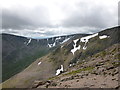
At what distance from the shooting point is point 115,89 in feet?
95.6

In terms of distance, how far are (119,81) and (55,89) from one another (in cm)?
1399

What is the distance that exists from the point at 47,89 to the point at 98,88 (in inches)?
527

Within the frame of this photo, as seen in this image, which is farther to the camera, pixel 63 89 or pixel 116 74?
pixel 116 74

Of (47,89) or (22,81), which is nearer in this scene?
(47,89)

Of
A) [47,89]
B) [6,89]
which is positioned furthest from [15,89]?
[47,89]

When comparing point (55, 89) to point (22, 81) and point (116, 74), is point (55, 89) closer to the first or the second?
point (116, 74)

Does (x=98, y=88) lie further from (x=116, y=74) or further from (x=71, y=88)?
(x=116, y=74)

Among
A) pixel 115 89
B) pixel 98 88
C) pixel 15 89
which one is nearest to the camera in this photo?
pixel 115 89

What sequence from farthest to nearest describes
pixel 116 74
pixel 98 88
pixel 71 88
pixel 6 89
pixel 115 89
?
pixel 6 89
pixel 116 74
pixel 71 88
pixel 98 88
pixel 115 89

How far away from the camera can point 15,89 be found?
6575 inches

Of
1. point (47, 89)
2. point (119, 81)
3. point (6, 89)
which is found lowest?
point (6, 89)

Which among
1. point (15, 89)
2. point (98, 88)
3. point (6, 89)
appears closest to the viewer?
point (98, 88)

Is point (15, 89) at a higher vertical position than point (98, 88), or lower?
lower

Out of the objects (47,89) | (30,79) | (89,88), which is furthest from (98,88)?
(30,79)
